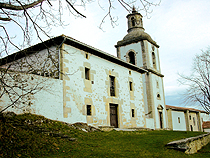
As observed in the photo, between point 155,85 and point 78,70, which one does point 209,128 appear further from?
point 78,70

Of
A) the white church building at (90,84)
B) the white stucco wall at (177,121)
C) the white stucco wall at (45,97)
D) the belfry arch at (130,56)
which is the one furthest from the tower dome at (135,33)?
the white stucco wall at (45,97)

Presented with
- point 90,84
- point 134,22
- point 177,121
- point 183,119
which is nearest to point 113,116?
point 90,84

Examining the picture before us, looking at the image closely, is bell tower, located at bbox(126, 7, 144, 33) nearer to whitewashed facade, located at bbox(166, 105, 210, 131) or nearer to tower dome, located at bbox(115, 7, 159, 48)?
tower dome, located at bbox(115, 7, 159, 48)

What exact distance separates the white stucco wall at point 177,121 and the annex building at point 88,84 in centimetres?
351

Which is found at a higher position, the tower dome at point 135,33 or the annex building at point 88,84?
the tower dome at point 135,33

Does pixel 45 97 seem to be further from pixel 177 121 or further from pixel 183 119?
pixel 183 119

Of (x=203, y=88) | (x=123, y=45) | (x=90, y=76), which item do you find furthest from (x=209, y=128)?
(x=90, y=76)

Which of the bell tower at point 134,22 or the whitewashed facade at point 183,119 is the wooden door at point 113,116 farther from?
the bell tower at point 134,22

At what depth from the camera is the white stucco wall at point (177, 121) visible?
28072 mm

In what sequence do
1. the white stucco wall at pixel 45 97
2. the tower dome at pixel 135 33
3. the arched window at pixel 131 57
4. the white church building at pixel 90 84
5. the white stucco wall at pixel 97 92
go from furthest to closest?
the arched window at pixel 131 57, the tower dome at pixel 135 33, the white stucco wall at pixel 97 92, the white church building at pixel 90 84, the white stucco wall at pixel 45 97

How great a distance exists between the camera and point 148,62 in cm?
2408

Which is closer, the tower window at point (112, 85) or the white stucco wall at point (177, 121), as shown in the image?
the tower window at point (112, 85)

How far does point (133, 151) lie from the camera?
742cm

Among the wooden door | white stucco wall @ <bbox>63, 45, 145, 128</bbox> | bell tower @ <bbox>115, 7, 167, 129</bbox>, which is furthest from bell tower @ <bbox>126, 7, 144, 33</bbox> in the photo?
the wooden door
